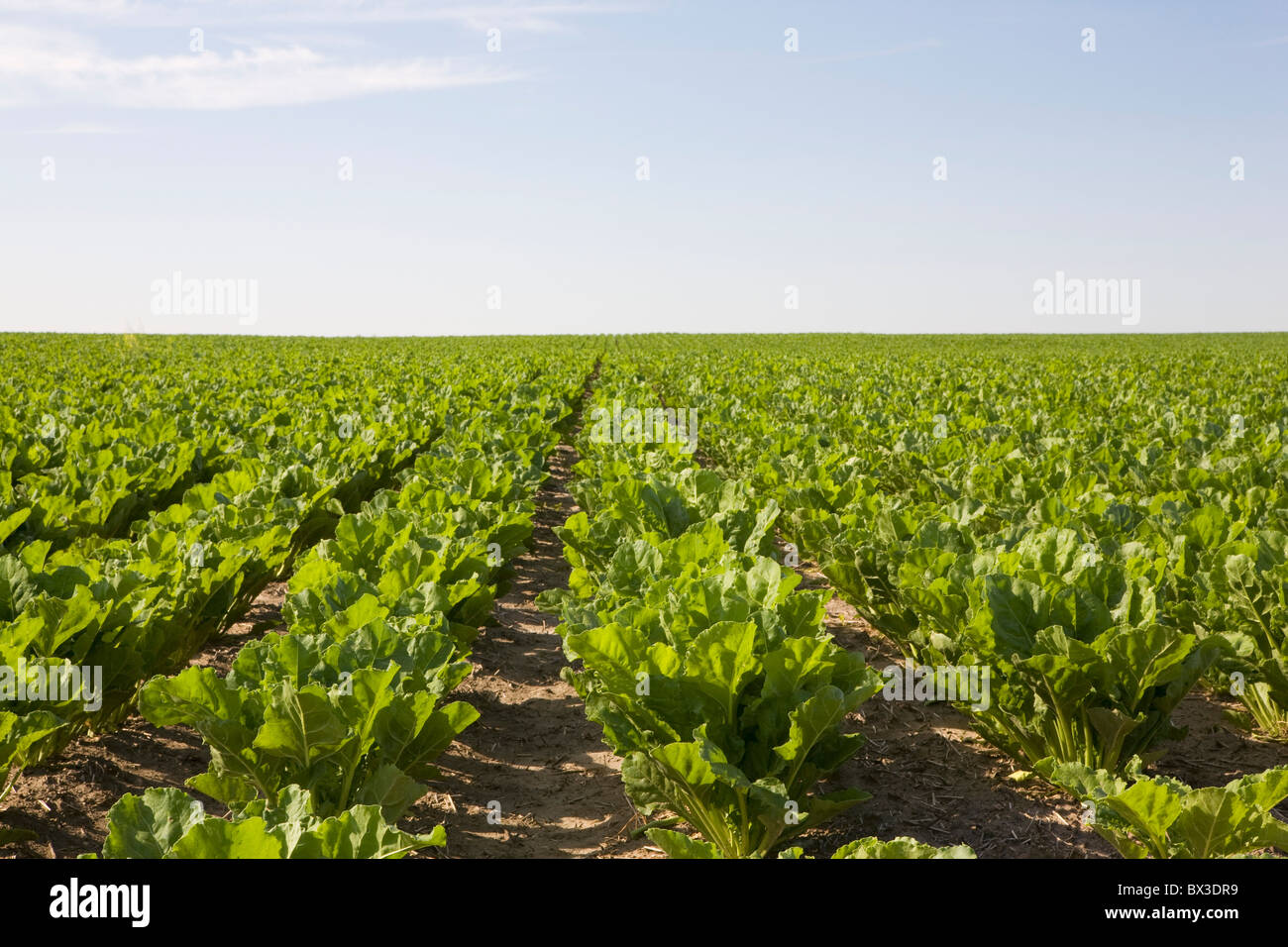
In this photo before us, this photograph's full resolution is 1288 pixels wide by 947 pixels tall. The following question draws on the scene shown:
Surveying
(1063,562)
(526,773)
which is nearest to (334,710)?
(526,773)

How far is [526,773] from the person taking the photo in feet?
13.8

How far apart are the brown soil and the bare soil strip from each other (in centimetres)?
107

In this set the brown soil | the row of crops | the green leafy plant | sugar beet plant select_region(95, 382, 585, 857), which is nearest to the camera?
sugar beet plant select_region(95, 382, 585, 857)

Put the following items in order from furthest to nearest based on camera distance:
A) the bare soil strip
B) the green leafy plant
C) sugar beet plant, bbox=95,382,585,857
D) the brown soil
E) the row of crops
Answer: the bare soil strip < the brown soil < the row of crops < the green leafy plant < sugar beet plant, bbox=95,382,585,857

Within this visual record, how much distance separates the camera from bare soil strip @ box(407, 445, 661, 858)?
11.8ft

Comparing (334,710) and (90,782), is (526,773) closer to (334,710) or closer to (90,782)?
(334,710)

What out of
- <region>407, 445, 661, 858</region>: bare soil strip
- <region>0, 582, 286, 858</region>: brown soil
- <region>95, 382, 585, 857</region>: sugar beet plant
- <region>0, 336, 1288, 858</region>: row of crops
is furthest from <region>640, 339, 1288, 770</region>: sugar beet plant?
<region>0, 582, 286, 858</region>: brown soil

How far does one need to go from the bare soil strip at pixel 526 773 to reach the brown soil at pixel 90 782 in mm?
1070

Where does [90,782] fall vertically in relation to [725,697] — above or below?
below

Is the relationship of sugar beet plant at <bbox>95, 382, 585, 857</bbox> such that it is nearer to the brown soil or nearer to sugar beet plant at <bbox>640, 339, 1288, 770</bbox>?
the brown soil

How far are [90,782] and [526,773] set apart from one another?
1.86m

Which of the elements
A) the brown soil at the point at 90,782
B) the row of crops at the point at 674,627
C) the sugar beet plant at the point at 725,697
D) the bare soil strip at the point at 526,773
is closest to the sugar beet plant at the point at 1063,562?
the row of crops at the point at 674,627

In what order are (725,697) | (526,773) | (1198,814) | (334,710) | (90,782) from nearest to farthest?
(1198,814) → (334,710) → (725,697) → (90,782) → (526,773)
